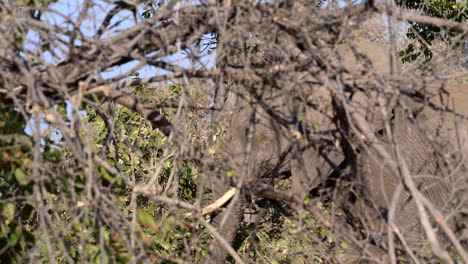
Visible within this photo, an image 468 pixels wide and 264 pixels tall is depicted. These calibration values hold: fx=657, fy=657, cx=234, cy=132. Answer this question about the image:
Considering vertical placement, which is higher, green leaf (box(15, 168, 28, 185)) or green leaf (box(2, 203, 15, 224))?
green leaf (box(15, 168, 28, 185))

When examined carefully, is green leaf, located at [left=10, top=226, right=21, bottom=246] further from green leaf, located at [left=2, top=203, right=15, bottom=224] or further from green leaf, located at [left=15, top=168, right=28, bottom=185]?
green leaf, located at [left=15, top=168, right=28, bottom=185]

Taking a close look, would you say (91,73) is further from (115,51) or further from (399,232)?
(399,232)

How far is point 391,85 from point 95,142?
3111 mm

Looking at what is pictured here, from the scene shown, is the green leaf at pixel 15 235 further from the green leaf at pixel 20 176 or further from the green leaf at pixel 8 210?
the green leaf at pixel 20 176

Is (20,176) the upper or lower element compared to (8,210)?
upper

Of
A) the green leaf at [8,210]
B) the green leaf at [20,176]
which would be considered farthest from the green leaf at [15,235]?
the green leaf at [20,176]

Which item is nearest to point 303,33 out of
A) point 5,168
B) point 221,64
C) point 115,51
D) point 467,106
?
point 221,64

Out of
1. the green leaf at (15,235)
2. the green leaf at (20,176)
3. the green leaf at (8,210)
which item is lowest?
the green leaf at (15,235)

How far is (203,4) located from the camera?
195cm

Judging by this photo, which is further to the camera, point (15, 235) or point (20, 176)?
point (15, 235)

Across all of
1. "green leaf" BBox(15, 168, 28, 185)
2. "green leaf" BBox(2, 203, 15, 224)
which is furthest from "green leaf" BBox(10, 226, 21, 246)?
"green leaf" BBox(15, 168, 28, 185)

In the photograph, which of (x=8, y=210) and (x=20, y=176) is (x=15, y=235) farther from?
(x=20, y=176)

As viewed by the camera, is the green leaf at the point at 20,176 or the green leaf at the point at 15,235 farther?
the green leaf at the point at 15,235

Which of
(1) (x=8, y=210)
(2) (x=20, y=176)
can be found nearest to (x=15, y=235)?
(1) (x=8, y=210)
